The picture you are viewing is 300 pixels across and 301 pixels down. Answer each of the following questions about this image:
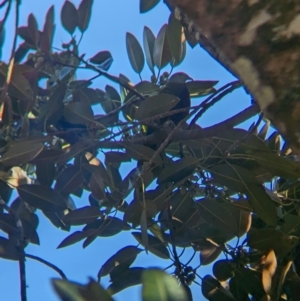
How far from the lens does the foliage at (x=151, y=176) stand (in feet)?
3.62

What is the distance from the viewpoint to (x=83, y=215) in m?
1.22

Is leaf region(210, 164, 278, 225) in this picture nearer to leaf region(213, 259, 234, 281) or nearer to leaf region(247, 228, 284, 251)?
leaf region(247, 228, 284, 251)

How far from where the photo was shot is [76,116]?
1.15 m

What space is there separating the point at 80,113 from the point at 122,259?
38 cm

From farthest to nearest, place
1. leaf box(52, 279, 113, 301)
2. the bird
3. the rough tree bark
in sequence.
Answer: the bird → the rough tree bark → leaf box(52, 279, 113, 301)

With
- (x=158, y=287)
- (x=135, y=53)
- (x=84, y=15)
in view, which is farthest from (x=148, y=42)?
(x=158, y=287)

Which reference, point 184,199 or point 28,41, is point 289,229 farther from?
point 28,41

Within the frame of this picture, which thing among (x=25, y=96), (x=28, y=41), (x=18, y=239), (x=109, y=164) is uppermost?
(x=28, y=41)

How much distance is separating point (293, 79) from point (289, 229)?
752 millimetres

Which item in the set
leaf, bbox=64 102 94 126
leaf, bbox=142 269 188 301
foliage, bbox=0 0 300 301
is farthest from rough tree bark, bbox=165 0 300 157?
leaf, bbox=64 102 94 126

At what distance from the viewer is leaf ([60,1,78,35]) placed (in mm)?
1410

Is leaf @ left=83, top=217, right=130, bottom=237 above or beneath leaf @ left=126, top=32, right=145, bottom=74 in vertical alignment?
beneath

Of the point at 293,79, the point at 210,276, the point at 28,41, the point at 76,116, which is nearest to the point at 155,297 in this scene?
the point at 293,79

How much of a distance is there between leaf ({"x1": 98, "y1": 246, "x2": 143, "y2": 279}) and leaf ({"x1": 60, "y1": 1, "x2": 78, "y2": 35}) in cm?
57
